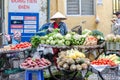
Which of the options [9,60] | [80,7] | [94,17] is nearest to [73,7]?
[80,7]

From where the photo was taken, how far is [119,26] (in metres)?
10.5

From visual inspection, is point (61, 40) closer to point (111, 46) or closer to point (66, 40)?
point (66, 40)

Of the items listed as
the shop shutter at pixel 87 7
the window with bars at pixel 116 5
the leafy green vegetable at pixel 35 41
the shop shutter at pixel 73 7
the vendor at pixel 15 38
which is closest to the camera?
the leafy green vegetable at pixel 35 41

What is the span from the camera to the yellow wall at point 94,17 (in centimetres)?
1456

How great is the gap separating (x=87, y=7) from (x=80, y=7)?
32cm

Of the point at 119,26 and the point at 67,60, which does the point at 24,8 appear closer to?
the point at 119,26

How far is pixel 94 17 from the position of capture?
15.1m

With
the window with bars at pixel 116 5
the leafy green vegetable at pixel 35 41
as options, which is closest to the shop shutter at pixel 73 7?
the window with bars at pixel 116 5

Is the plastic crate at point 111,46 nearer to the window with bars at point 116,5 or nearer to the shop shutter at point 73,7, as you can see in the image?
the shop shutter at point 73,7

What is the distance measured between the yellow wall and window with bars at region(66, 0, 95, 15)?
22cm

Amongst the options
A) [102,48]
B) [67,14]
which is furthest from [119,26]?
[67,14]

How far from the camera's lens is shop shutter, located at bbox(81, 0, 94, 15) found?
596 inches

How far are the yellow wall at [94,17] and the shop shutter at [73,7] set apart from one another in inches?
9.8

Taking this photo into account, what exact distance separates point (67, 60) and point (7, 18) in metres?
6.12
